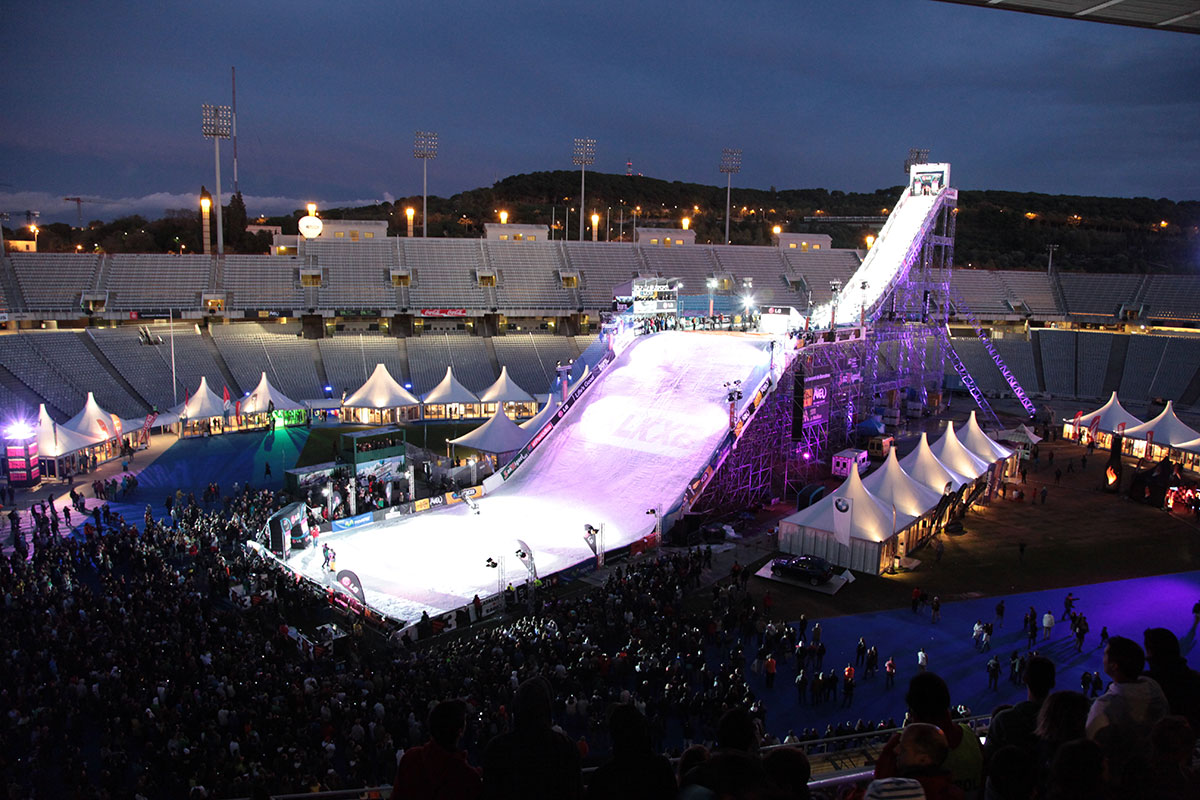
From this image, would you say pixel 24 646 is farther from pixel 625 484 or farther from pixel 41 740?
pixel 625 484

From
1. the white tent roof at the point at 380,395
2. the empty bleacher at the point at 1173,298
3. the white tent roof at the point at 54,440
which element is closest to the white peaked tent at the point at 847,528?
the white tent roof at the point at 380,395

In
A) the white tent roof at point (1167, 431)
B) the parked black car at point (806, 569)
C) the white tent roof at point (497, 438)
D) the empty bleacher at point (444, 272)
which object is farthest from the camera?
the empty bleacher at point (444, 272)

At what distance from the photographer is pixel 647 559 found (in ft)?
63.9

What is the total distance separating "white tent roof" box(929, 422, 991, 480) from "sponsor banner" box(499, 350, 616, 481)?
11799mm

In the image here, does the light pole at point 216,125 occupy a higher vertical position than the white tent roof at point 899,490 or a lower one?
higher

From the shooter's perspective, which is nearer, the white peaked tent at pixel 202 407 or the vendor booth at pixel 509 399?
the white peaked tent at pixel 202 407

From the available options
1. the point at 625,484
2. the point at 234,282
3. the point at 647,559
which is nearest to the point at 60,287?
the point at 234,282

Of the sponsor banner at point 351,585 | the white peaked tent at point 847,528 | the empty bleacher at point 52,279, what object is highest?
the empty bleacher at point 52,279

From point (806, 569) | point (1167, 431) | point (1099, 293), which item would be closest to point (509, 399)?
point (806, 569)

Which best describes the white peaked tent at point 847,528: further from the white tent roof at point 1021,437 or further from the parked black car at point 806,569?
the white tent roof at point 1021,437

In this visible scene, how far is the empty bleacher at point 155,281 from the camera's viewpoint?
136 ft

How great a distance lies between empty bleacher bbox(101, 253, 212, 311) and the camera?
41.5m

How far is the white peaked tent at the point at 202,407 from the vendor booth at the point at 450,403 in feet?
27.4

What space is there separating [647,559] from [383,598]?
633cm
